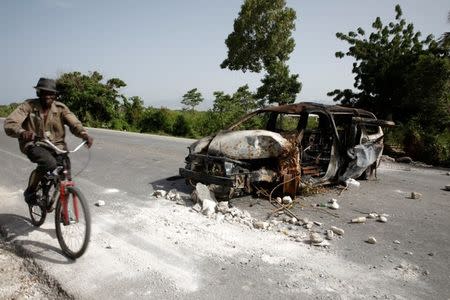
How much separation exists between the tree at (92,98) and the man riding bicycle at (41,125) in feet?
76.5

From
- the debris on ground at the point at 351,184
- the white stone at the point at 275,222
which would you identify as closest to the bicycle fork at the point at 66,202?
the white stone at the point at 275,222

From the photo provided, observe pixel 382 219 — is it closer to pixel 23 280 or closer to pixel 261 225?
pixel 261 225

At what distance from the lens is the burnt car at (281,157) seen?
588 cm

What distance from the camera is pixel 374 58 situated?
16.9 m

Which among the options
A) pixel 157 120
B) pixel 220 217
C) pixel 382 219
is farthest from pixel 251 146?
pixel 157 120

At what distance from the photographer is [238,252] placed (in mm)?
3961

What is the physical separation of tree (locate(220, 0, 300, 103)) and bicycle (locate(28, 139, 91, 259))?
76.0 ft

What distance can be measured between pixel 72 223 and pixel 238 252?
188cm

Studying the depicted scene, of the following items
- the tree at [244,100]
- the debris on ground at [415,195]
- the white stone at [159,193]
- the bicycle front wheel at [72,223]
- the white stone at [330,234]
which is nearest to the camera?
the bicycle front wheel at [72,223]

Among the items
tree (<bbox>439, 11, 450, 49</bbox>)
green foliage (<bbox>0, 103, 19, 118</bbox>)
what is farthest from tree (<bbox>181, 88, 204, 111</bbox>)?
tree (<bbox>439, 11, 450, 49</bbox>)

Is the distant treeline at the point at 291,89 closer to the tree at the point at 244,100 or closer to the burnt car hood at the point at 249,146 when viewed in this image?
the tree at the point at 244,100

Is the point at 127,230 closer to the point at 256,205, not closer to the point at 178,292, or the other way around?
the point at 178,292

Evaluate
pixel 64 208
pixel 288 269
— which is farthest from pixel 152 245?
pixel 288 269

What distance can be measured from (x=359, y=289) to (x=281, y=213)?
7.54 feet
